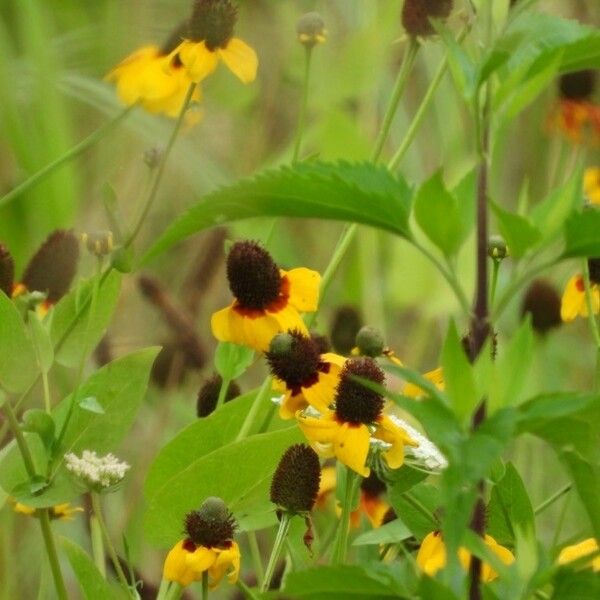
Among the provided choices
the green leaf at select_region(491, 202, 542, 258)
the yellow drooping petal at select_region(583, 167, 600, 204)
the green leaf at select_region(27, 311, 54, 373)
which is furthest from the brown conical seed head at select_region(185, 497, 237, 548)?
the yellow drooping petal at select_region(583, 167, 600, 204)

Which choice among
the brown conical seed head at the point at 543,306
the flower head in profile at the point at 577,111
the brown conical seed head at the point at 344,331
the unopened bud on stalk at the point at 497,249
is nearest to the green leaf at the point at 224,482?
the unopened bud on stalk at the point at 497,249

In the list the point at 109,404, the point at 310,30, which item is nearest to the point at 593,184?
the point at 310,30

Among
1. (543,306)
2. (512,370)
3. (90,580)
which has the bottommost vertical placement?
(543,306)

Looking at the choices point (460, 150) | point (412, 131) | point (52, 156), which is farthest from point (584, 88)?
point (412, 131)

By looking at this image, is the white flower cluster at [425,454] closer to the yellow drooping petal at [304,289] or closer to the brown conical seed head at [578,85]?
the yellow drooping petal at [304,289]

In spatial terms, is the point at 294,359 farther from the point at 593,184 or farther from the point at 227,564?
the point at 593,184

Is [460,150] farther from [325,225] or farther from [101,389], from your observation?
[101,389]

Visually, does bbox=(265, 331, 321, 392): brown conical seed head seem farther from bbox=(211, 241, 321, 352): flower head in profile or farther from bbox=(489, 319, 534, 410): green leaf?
bbox=(489, 319, 534, 410): green leaf
